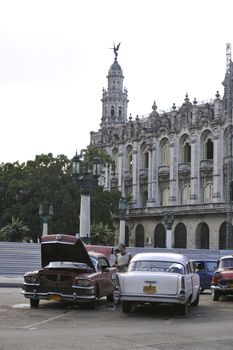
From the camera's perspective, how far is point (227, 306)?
763 inches

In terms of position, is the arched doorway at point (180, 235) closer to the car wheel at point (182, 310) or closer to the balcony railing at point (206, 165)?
the balcony railing at point (206, 165)

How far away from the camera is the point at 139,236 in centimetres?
7844

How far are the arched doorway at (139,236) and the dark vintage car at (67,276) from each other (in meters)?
58.7

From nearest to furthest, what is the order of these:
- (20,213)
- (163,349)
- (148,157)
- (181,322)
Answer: (163,349) < (181,322) < (20,213) < (148,157)

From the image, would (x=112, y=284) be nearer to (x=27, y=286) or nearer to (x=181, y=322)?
(x=27, y=286)

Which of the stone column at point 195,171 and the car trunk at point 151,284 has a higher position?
the stone column at point 195,171

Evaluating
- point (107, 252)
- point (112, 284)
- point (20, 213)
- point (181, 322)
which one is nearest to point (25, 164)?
point (20, 213)

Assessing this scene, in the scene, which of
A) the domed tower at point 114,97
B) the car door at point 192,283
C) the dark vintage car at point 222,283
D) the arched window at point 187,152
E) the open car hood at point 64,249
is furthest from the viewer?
the domed tower at point 114,97

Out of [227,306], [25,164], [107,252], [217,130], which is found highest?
[217,130]

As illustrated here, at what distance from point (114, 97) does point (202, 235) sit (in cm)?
3220

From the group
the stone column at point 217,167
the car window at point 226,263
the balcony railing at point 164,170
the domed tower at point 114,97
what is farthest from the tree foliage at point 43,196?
the car window at point 226,263

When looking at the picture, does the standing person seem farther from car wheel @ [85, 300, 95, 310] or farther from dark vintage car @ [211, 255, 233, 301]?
dark vintage car @ [211, 255, 233, 301]

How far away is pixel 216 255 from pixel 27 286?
2331 centimetres

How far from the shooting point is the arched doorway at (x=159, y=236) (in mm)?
74812
